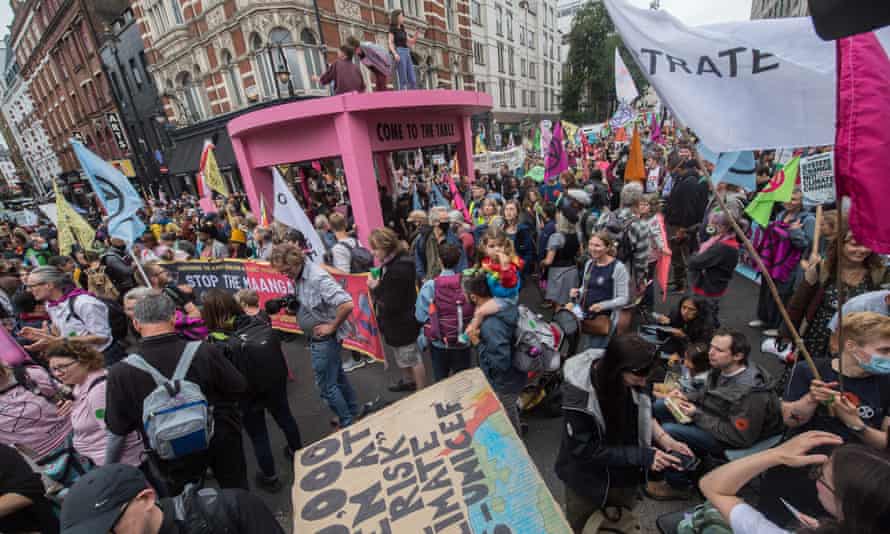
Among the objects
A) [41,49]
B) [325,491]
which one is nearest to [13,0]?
[41,49]

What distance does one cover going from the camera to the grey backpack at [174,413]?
206cm

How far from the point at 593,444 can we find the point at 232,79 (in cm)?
2051

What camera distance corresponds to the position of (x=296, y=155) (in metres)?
6.48

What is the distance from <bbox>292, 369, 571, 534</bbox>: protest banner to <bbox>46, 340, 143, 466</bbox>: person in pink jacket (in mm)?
1390

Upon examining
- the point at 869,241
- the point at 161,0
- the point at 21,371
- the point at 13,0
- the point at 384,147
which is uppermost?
the point at 13,0

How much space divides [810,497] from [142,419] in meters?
3.52

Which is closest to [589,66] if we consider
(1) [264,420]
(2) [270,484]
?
(1) [264,420]

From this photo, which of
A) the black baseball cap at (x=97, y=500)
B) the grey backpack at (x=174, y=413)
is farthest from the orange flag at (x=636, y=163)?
the black baseball cap at (x=97, y=500)

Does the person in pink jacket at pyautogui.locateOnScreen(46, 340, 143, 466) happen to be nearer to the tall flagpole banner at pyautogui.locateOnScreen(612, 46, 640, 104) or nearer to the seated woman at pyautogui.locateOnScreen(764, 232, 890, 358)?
the seated woman at pyautogui.locateOnScreen(764, 232, 890, 358)

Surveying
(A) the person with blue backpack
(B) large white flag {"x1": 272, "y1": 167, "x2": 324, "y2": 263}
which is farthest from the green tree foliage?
(A) the person with blue backpack

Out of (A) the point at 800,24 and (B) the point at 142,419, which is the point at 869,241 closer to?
(A) the point at 800,24

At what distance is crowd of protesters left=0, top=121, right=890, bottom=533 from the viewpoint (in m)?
1.56

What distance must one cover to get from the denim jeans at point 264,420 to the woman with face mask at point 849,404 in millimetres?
3260

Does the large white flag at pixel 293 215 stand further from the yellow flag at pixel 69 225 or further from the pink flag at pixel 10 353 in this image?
the yellow flag at pixel 69 225
